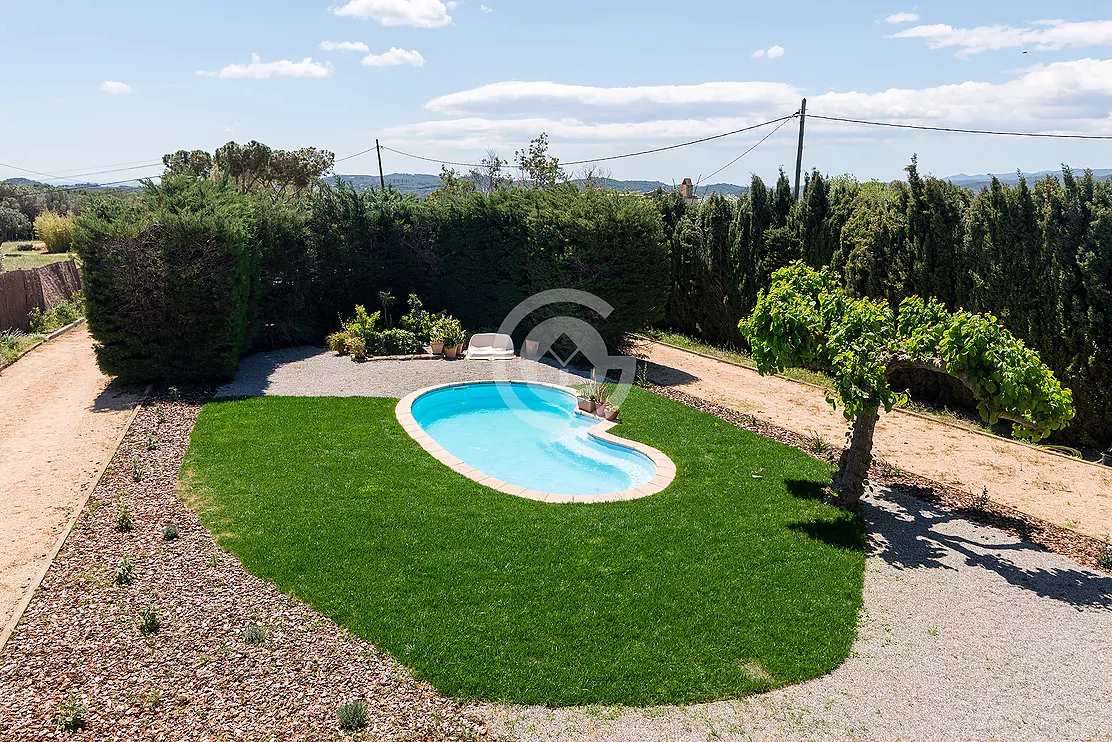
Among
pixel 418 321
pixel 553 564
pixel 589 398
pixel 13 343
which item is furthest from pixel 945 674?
pixel 13 343

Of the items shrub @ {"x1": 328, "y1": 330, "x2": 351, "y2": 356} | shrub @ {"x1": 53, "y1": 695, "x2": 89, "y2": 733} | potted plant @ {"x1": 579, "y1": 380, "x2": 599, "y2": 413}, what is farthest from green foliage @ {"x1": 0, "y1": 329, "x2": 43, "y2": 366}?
shrub @ {"x1": 53, "y1": 695, "x2": 89, "y2": 733}

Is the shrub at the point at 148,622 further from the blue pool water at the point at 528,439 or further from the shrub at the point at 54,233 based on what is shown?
the shrub at the point at 54,233

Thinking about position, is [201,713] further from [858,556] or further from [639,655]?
[858,556]

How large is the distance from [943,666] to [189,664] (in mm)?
6511

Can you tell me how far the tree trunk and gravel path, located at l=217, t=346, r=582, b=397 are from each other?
22.9 ft

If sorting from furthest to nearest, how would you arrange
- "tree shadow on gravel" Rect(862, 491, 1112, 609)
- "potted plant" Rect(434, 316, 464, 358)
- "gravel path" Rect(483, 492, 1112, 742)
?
1. "potted plant" Rect(434, 316, 464, 358)
2. "tree shadow on gravel" Rect(862, 491, 1112, 609)
3. "gravel path" Rect(483, 492, 1112, 742)

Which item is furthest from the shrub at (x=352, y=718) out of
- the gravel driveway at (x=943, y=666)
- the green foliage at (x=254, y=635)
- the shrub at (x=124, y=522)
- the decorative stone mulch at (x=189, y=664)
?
the shrub at (x=124, y=522)

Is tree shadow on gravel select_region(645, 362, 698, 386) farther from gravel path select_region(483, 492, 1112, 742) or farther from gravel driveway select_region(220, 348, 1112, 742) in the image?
gravel path select_region(483, 492, 1112, 742)

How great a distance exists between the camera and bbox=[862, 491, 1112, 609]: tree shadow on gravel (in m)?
7.28

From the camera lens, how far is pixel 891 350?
8.33 metres

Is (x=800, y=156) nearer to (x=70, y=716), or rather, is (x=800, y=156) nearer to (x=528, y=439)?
(x=528, y=439)

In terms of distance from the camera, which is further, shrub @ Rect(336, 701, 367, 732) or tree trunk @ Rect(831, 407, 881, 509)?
tree trunk @ Rect(831, 407, 881, 509)

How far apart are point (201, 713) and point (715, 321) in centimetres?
1719

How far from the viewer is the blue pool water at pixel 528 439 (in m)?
10.8
